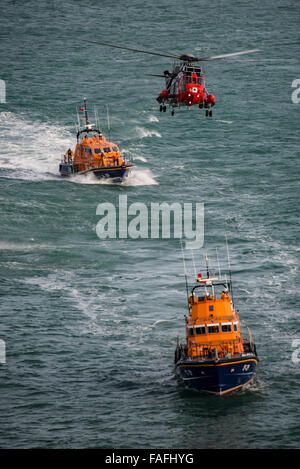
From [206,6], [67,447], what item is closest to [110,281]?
[67,447]

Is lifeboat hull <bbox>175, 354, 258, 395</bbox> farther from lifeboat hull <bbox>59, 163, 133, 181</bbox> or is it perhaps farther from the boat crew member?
the boat crew member

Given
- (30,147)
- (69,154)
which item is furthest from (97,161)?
(30,147)

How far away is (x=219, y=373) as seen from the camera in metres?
54.9

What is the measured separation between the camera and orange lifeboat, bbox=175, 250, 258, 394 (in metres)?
54.9

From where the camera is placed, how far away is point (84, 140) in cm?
10606

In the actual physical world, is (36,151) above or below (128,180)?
above

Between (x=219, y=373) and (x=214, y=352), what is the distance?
51.7 inches

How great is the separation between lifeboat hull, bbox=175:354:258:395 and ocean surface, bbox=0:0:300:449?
87 cm

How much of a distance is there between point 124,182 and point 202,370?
174ft

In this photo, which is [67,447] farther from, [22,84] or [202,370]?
[22,84]

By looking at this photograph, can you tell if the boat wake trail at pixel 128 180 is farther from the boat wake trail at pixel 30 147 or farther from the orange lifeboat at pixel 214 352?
the orange lifeboat at pixel 214 352

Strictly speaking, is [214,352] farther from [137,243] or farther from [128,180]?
[128,180]

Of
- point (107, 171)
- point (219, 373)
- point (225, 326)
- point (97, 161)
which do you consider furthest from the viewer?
point (97, 161)

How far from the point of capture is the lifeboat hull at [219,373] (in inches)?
2153
